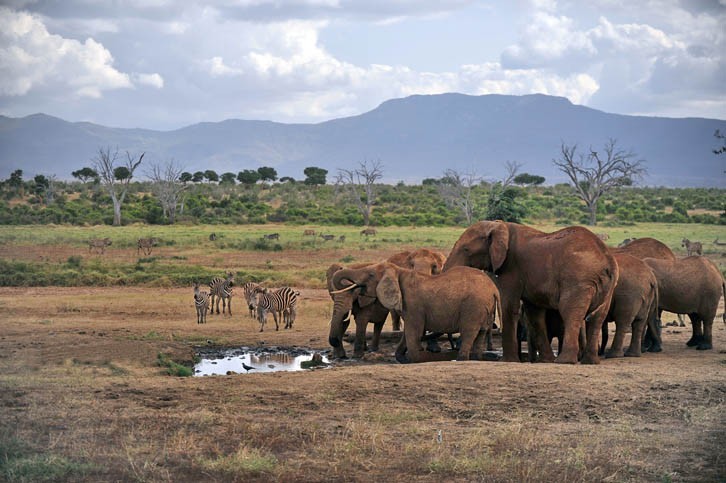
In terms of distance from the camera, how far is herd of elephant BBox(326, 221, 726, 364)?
493 inches

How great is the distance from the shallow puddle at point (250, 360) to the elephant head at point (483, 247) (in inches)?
116

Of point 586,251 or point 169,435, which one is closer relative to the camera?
point 169,435

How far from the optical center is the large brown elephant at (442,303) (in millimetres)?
12875

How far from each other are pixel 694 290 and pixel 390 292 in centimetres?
531

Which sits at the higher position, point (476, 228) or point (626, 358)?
point (476, 228)

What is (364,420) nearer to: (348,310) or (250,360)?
(348,310)

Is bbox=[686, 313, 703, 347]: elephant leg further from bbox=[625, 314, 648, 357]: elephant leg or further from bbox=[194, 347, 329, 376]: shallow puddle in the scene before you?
bbox=[194, 347, 329, 376]: shallow puddle

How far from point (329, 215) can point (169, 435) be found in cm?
5673

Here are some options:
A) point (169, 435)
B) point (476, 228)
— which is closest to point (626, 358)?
point (476, 228)

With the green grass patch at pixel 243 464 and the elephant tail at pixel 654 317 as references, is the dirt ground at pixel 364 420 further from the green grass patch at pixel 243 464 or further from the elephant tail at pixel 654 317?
the elephant tail at pixel 654 317

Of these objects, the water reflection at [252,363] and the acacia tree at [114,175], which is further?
the acacia tree at [114,175]

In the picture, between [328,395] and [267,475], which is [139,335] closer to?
[328,395]

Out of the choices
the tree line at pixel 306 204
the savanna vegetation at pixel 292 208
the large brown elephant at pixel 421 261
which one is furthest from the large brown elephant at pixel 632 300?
the tree line at pixel 306 204

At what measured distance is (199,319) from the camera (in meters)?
20.0
